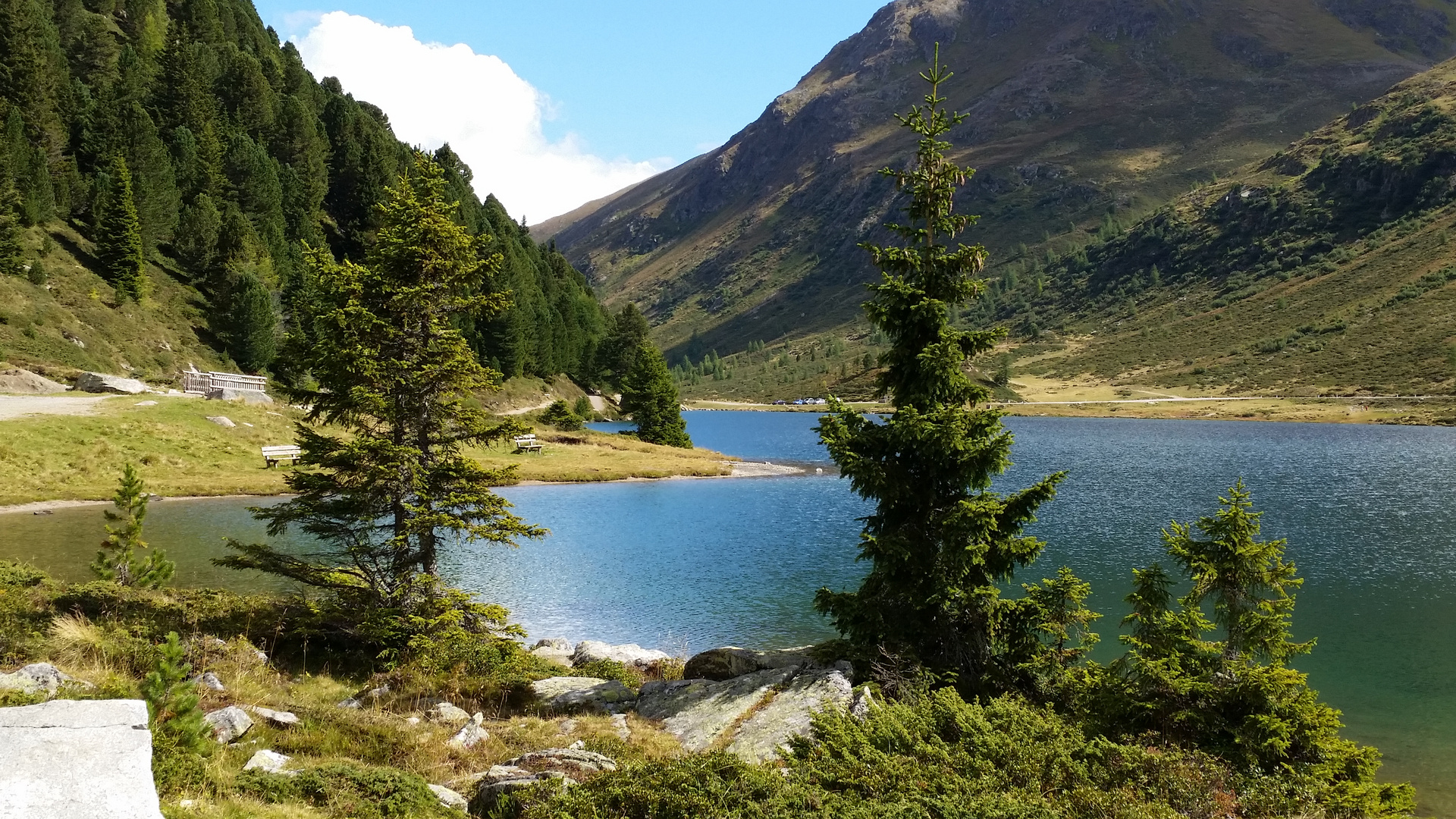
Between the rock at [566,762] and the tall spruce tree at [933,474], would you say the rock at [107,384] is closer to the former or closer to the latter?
the tall spruce tree at [933,474]

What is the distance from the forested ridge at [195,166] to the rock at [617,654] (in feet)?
118

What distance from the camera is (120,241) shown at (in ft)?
217

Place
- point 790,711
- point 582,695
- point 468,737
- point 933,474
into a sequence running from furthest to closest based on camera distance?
point 933,474, point 582,695, point 790,711, point 468,737

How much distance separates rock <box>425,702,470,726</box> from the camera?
13.9 meters

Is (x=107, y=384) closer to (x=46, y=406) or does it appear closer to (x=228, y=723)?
(x=46, y=406)

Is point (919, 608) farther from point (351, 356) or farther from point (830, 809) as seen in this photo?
point (351, 356)

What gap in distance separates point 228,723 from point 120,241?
72.3 meters

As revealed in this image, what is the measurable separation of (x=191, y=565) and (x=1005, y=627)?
26.8m

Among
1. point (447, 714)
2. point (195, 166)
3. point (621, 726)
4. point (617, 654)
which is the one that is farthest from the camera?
point (195, 166)

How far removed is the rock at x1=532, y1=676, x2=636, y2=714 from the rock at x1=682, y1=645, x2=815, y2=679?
5.19 feet

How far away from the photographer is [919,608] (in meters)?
16.0

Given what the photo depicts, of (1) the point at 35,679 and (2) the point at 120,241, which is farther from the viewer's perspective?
(2) the point at 120,241

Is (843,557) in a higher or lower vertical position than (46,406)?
lower

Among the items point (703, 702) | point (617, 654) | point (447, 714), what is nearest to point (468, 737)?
point (447, 714)
